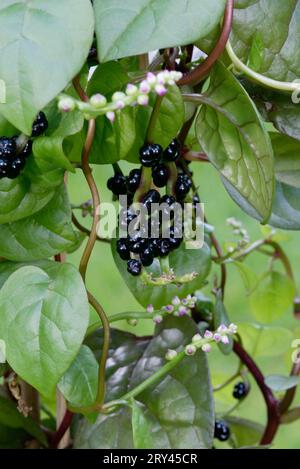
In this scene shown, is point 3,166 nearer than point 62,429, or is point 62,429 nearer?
point 3,166

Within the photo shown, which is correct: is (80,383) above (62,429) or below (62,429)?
above

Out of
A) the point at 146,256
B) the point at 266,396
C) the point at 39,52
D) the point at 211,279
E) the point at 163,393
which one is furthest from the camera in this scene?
the point at 211,279

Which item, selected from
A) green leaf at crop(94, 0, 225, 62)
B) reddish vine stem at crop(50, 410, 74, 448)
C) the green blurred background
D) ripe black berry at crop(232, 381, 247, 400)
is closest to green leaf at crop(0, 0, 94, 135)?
green leaf at crop(94, 0, 225, 62)

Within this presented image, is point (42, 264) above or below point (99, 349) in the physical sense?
above

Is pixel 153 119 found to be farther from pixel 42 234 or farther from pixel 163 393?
pixel 163 393

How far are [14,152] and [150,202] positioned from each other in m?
0.09

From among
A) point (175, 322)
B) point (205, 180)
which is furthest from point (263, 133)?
point (205, 180)

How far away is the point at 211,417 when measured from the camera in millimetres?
583

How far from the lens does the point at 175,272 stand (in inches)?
22.3

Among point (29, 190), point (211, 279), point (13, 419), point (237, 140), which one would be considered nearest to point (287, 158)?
point (237, 140)

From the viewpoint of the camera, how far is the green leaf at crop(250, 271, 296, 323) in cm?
82

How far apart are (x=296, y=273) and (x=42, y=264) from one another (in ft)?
4.06

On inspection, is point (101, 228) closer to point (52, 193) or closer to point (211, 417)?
point (52, 193)

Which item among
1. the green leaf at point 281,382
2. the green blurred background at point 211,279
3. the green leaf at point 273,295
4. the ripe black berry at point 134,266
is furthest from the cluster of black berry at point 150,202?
the green blurred background at point 211,279
